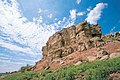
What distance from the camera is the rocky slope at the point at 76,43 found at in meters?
44.5

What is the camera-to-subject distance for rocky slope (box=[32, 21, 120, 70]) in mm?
44491

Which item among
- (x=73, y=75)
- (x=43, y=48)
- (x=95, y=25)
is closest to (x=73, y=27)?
(x=95, y=25)

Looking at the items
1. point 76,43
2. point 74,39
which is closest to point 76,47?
point 76,43

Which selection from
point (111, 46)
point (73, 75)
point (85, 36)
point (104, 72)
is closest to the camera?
point (104, 72)

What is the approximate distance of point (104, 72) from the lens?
18.3 metres

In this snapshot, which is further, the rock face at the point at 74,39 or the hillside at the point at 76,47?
the rock face at the point at 74,39

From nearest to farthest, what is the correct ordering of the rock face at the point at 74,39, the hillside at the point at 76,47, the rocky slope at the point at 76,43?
the hillside at the point at 76,47 → the rocky slope at the point at 76,43 → the rock face at the point at 74,39

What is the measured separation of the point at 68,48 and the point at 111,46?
1540cm

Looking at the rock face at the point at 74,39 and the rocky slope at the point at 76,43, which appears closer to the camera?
the rocky slope at the point at 76,43

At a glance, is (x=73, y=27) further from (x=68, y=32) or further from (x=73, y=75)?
(x=73, y=75)

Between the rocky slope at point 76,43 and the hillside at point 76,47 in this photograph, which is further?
the rocky slope at point 76,43

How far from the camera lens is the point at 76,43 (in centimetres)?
5538

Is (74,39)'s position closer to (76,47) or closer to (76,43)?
(76,43)

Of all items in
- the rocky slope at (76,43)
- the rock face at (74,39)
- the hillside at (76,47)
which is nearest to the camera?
the hillside at (76,47)
